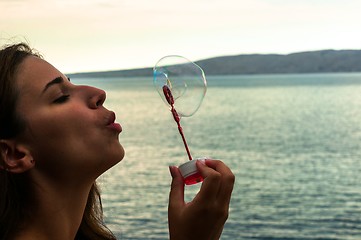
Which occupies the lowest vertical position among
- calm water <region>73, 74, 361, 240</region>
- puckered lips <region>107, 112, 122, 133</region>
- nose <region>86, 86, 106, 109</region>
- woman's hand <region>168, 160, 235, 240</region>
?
calm water <region>73, 74, 361, 240</region>

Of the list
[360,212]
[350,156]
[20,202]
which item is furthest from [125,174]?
[20,202]

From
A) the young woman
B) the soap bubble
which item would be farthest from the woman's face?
the soap bubble

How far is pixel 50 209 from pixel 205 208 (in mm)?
563

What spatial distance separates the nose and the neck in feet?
0.91

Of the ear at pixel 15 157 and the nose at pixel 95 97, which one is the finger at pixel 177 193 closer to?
the nose at pixel 95 97

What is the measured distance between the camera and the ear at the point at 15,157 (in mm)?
2350

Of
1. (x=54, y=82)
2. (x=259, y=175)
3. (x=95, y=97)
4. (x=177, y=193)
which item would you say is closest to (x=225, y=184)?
(x=177, y=193)

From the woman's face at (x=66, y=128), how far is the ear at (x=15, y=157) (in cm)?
2

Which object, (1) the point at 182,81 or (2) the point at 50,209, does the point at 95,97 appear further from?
(1) the point at 182,81

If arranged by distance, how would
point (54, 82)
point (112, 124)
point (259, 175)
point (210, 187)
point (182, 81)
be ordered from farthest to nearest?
1. point (259, 175)
2. point (182, 81)
3. point (54, 82)
4. point (112, 124)
5. point (210, 187)

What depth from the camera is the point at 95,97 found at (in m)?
2.40

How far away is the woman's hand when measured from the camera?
7.21 ft

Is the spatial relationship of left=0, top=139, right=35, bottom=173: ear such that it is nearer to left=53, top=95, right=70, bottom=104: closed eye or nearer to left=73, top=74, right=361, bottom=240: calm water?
left=53, top=95, right=70, bottom=104: closed eye

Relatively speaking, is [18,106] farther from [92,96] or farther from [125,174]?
[125,174]
